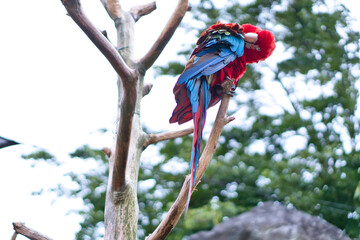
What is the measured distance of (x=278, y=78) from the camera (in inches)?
245

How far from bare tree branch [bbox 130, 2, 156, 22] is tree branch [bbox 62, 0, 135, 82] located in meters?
0.90

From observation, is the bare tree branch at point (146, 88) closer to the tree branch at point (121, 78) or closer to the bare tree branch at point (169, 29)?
the bare tree branch at point (169, 29)

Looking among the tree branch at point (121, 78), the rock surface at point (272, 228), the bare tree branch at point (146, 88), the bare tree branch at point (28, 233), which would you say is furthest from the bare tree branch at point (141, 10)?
the rock surface at point (272, 228)

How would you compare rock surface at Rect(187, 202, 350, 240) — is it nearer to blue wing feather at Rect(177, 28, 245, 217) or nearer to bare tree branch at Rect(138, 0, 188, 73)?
blue wing feather at Rect(177, 28, 245, 217)

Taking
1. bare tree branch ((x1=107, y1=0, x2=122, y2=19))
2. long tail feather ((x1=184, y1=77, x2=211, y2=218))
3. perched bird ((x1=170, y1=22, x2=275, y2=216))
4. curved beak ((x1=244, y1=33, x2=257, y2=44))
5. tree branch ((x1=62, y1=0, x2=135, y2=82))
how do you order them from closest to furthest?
tree branch ((x1=62, y1=0, x2=135, y2=82)) < long tail feather ((x1=184, y1=77, x2=211, y2=218)) < perched bird ((x1=170, y1=22, x2=275, y2=216)) < curved beak ((x1=244, y1=33, x2=257, y2=44)) < bare tree branch ((x1=107, y1=0, x2=122, y2=19))

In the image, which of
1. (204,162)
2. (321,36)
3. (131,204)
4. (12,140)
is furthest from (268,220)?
(321,36)

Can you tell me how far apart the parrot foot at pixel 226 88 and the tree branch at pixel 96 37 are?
0.49 m

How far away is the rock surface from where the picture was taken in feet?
4.04

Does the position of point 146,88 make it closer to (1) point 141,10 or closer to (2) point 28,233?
(1) point 141,10

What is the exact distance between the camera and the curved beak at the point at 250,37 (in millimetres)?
2117

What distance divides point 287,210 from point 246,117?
4296 millimetres

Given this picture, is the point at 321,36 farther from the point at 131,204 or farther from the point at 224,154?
the point at 131,204

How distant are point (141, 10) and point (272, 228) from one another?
1.54 metres

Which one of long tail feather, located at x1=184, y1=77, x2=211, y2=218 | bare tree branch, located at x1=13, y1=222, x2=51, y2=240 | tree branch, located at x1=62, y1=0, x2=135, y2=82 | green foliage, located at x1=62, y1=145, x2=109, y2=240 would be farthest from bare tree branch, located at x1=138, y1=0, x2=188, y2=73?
green foliage, located at x1=62, y1=145, x2=109, y2=240
